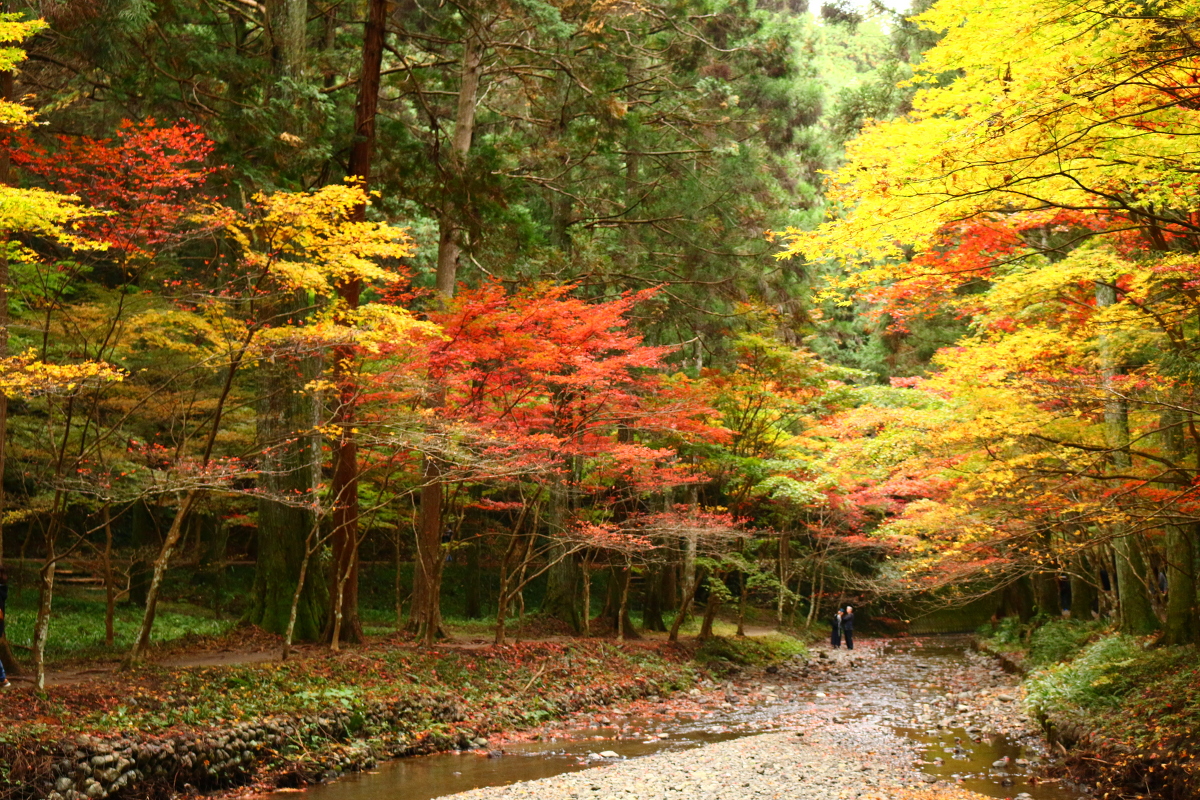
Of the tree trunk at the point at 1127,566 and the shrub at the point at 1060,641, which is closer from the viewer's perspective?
the tree trunk at the point at 1127,566

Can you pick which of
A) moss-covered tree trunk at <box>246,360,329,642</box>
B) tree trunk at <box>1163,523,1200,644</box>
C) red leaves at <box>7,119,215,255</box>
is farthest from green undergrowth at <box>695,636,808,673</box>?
red leaves at <box>7,119,215,255</box>

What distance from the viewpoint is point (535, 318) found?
42.7 ft

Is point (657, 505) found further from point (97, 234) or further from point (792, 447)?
point (97, 234)

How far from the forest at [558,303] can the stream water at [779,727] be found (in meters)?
1.98

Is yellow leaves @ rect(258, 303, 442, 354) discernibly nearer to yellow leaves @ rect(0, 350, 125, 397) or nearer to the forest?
the forest

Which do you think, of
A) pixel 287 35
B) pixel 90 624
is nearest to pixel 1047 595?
pixel 287 35

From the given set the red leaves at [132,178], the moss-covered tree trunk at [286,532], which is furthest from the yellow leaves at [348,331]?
the moss-covered tree trunk at [286,532]

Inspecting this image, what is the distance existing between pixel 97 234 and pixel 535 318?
5983mm

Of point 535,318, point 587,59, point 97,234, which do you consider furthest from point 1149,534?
point 97,234

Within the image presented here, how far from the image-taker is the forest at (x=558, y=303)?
22.5 feet

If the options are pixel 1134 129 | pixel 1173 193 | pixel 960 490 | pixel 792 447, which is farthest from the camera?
pixel 792 447

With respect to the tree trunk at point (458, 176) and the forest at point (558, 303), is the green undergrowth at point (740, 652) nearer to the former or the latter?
the forest at point (558, 303)

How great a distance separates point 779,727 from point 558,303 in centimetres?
696

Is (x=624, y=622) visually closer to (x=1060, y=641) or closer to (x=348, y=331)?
(x=1060, y=641)
